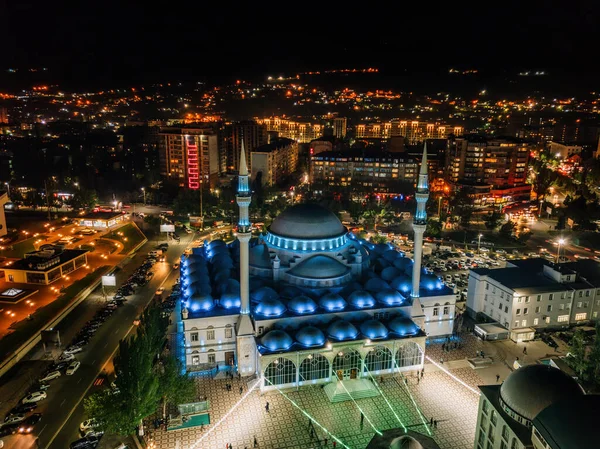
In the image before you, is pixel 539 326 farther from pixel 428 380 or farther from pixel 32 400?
pixel 32 400

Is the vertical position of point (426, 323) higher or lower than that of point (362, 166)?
lower

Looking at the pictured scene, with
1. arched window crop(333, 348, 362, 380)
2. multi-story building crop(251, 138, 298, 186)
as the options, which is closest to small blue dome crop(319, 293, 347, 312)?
arched window crop(333, 348, 362, 380)

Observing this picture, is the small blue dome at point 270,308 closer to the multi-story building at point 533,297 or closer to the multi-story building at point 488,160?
the multi-story building at point 533,297

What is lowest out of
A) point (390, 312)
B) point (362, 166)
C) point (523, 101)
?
point (390, 312)

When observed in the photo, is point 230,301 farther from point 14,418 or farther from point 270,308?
point 14,418

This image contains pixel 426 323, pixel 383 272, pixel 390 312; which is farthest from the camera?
pixel 383 272

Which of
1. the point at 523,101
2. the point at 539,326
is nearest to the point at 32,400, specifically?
the point at 539,326

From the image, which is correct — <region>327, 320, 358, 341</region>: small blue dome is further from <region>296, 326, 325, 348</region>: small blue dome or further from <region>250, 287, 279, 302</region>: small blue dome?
<region>250, 287, 279, 302</region>: small blue dome
